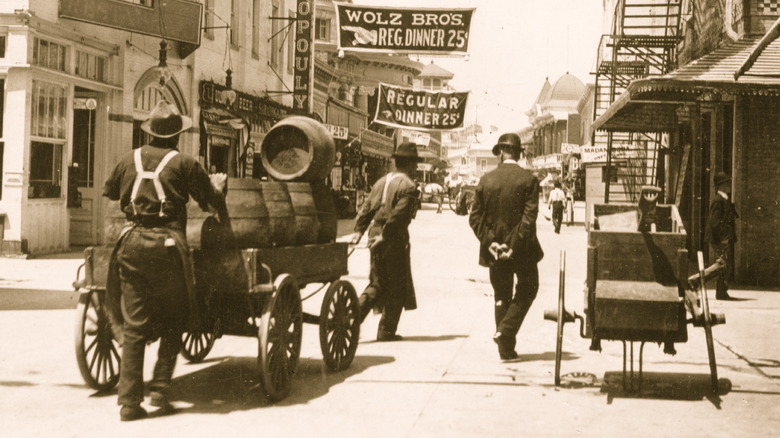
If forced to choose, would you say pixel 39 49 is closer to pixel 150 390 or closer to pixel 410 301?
pixel 410 301

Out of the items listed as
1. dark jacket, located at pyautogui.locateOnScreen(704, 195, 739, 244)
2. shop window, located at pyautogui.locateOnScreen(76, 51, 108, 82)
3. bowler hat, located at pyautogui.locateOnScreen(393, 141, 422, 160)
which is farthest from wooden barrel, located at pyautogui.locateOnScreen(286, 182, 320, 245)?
shop window, located at pyautogui.locateOnScreen(76, 51, 108, 82)

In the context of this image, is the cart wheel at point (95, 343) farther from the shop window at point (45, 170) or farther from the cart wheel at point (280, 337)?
the shop window at point (45, 170)

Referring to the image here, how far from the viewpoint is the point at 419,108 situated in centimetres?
2166

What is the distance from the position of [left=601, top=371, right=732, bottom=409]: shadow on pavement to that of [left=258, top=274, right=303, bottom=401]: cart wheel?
2237 millimetres

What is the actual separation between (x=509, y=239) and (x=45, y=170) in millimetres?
11632

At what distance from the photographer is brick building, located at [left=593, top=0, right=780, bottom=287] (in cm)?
1214

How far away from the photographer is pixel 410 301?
9.28 meters

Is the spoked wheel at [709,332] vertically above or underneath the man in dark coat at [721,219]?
underneath

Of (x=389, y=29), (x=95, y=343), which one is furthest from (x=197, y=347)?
(x=389, y=29)

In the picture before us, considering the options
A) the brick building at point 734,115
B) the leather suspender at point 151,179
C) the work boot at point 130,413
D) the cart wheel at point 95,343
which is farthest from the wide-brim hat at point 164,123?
the brick building at point 734,115

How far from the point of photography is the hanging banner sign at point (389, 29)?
1576 cm

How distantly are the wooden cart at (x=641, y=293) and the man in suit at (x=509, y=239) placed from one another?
1.00m

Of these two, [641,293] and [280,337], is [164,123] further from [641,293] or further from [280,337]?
[641,293]

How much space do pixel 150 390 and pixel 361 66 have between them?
71.5m
